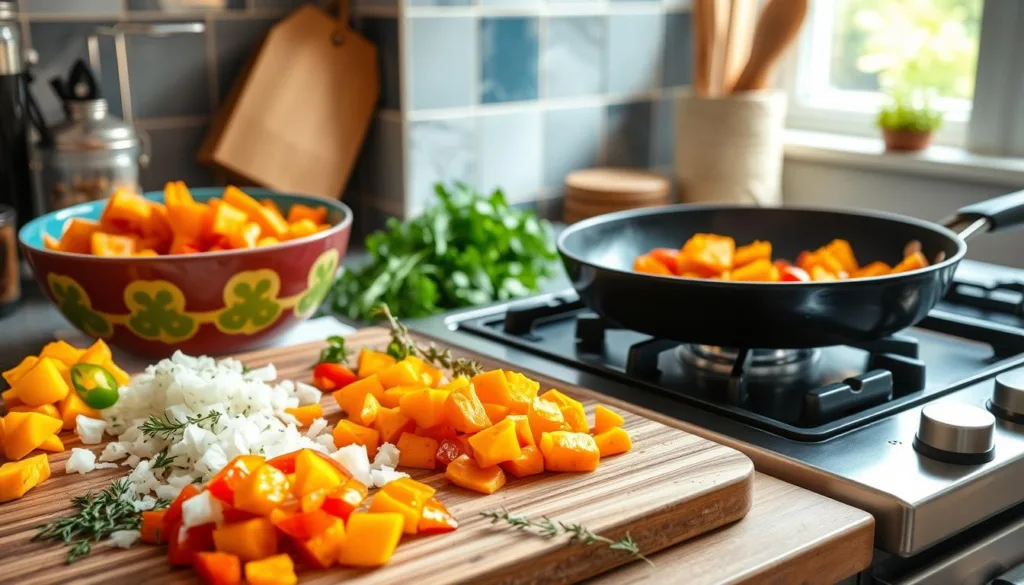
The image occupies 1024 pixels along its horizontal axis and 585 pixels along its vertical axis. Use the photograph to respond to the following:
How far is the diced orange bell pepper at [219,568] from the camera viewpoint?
2.28 ft

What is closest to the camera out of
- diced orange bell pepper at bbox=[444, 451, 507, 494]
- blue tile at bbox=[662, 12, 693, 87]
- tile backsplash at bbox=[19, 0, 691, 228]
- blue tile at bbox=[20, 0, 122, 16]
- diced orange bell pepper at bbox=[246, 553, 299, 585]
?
diced orange bell pepper at bbox=[246, 553, 299, 585]

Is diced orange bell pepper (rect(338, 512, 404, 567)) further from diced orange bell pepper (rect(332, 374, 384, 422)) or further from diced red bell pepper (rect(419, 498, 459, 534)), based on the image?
diced orange bell pepper (rect(332, 374, 384, 422))

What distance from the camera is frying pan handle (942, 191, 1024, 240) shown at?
1.26 metres

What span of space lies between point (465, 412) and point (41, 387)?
1.33 feet

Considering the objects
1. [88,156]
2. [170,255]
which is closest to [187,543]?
[170,255]

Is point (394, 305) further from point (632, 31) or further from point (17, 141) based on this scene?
point (632, 31)

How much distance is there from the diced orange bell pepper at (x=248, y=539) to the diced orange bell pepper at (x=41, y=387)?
34 centimetres

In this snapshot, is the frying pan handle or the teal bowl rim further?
the frying pan handle

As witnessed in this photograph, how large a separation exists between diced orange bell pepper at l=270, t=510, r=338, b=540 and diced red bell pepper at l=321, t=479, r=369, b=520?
0.08 ft

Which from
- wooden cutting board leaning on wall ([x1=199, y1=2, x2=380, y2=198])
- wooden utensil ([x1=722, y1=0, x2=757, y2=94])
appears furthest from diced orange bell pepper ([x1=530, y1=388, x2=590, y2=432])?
wooden utensil ([x1=722, y1=0, x2=757, y2=94])

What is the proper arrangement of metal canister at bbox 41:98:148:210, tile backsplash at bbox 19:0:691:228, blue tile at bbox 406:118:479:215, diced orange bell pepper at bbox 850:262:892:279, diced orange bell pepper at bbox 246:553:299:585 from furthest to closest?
blue tile at bbox 406:118:479:215, tile backsplash at bbox 19:0:691:228, metal canister at bbox 41:98:148:210, diced orange bell pepper at bbox 850:262:892:279, diced orange bell pepper at bbox 246:553:299:585

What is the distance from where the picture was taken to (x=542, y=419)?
2.90ft

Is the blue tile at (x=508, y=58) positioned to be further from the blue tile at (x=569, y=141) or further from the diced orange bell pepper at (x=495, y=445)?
the diced orange bell pepper at (x=495, y=445)

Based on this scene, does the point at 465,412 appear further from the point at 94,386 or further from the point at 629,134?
the point at 629,134
